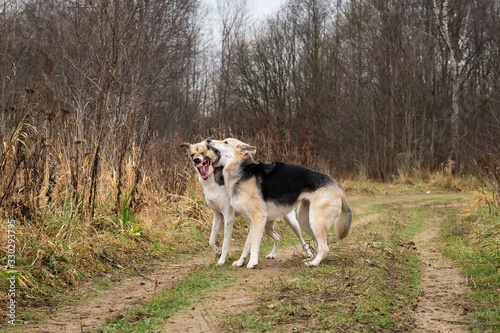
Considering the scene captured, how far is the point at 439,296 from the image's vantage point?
16.9ft

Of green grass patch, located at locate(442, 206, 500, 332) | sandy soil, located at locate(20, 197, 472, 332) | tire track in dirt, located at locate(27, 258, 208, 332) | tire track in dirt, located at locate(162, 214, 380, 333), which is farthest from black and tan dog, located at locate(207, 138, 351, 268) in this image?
green grass patch, located at locate(442, 206, 500, 332)

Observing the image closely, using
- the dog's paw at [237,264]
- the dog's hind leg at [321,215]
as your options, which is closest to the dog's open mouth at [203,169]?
the dog's paw at [237,264]

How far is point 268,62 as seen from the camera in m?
33.1

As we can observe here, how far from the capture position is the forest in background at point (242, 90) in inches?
327

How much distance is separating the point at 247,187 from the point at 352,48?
2314 cm

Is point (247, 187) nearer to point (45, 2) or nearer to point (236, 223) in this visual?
→ point (236, 223)

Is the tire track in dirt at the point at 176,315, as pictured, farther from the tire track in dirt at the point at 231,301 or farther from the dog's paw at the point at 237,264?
the dog's paw at the point at 237,264

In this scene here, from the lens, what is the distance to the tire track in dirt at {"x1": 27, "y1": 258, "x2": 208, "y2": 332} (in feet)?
14.1

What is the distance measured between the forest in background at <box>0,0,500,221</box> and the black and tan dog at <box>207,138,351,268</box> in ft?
7.60

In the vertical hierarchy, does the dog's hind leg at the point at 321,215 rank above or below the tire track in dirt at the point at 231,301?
above

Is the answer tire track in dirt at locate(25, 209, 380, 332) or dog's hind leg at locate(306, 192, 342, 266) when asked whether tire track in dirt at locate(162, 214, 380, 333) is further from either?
dog's hind leg at locate(306, 192, 342, 266)

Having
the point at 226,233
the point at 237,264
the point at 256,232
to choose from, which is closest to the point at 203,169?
the point at 226,233

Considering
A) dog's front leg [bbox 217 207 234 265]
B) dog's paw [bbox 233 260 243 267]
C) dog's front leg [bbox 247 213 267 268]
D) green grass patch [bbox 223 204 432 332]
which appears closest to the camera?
green grass patch [bbox 223 204 432 332]

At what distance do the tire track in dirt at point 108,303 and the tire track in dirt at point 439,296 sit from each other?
109 inches
